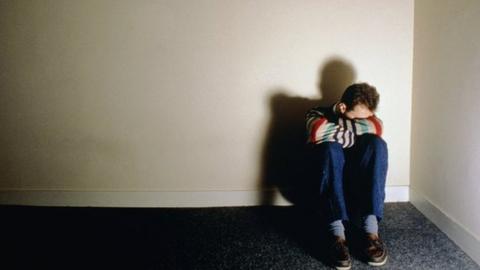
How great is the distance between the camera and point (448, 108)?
1.76m

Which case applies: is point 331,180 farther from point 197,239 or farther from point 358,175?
point 197,239

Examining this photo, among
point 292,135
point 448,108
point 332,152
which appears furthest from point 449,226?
point 292,135

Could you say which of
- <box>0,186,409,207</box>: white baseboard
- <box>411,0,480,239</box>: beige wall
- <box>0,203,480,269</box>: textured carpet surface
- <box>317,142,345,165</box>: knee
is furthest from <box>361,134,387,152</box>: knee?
<box>0,186,409,207</box>: white baseboard

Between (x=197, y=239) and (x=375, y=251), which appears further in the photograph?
(x=197, y=239)

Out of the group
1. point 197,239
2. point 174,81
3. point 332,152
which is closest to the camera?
point 332,152

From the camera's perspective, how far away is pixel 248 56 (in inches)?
83.1

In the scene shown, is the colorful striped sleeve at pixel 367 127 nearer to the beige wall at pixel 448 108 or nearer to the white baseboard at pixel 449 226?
the beige wall at pixel 448 108

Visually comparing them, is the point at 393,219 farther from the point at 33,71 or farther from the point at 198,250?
the point at 33,71

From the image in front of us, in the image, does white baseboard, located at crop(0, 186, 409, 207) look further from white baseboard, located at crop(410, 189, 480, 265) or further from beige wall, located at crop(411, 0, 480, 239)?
beige wall, located at crop(411, 0, 480, 239)

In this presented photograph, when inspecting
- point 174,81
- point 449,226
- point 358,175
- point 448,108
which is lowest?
point 449,226

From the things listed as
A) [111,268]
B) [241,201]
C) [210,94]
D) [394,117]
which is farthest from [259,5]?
[111,268]

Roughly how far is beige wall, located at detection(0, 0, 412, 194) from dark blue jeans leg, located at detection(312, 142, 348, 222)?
1.78 feet

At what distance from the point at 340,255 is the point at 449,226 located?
1.97 ft

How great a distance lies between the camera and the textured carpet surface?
1.61m
